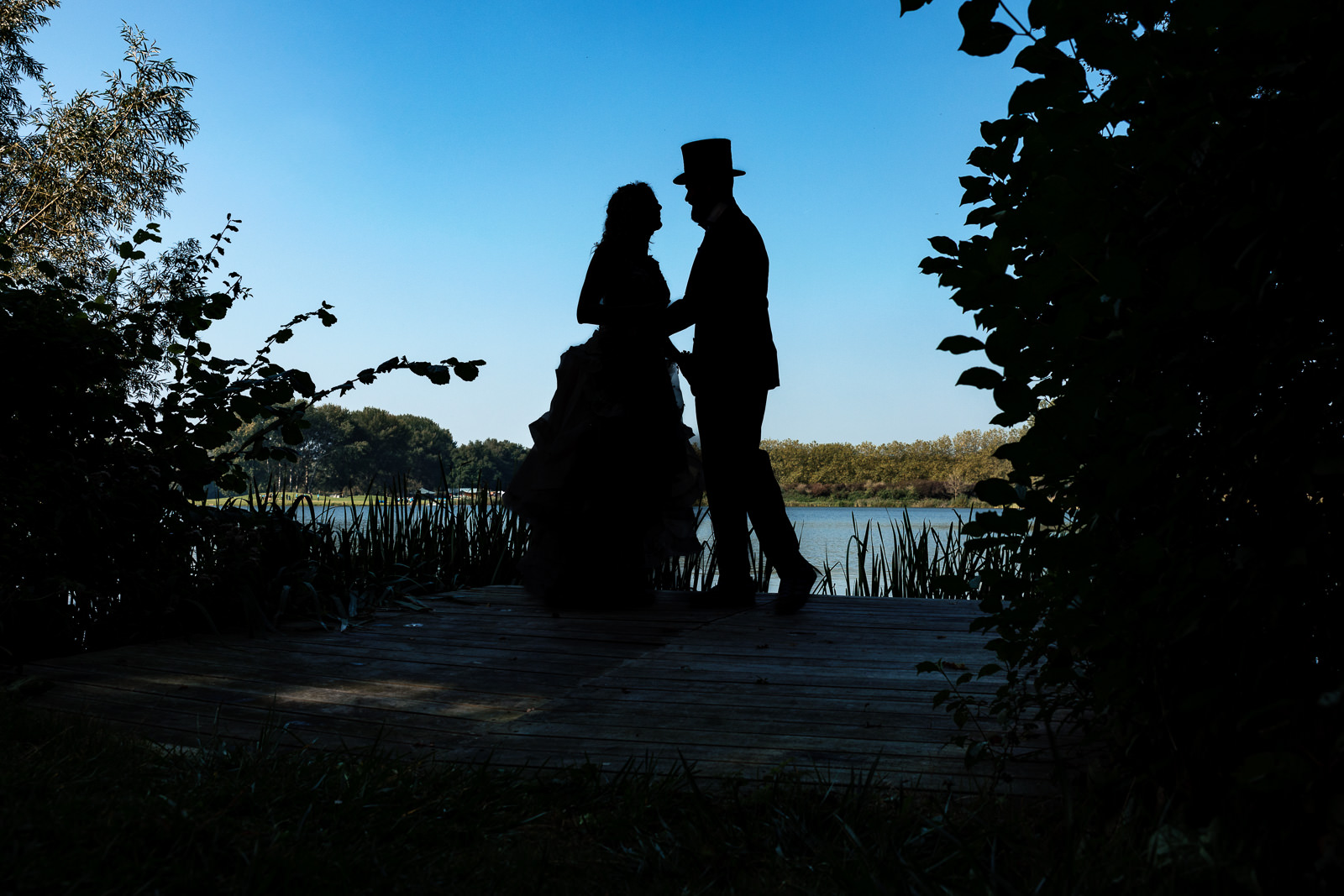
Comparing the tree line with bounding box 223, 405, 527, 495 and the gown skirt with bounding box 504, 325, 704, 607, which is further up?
the tree line with bounding box 223, 405, 527, 495

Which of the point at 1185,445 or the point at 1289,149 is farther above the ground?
the point at 1289,149

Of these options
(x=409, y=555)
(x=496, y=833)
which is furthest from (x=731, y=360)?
(x=496, y=833)

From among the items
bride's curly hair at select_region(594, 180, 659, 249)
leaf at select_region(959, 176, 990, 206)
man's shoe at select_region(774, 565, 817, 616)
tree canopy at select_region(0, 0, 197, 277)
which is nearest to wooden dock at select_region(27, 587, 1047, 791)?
man's shoe at select_region(774, 565, 817, 616)

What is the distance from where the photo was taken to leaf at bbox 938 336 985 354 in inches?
50.5

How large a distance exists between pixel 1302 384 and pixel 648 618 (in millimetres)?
2966

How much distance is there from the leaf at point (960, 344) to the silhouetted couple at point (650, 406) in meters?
2.48

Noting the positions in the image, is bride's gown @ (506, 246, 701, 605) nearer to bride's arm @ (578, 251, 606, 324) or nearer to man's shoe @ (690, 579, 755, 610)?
bride's arm @ (578, 251, 606, 324)

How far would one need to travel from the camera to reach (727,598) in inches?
159

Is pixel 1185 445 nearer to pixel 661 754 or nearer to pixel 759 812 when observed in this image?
pixel 759 812

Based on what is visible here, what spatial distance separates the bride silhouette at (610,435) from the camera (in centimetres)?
382

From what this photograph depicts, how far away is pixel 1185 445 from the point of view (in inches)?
47.2

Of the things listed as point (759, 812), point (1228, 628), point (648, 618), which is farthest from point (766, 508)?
point (1228, 628)

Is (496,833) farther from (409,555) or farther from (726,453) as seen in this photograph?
(409,555)

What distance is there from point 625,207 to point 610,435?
1.02 meters
